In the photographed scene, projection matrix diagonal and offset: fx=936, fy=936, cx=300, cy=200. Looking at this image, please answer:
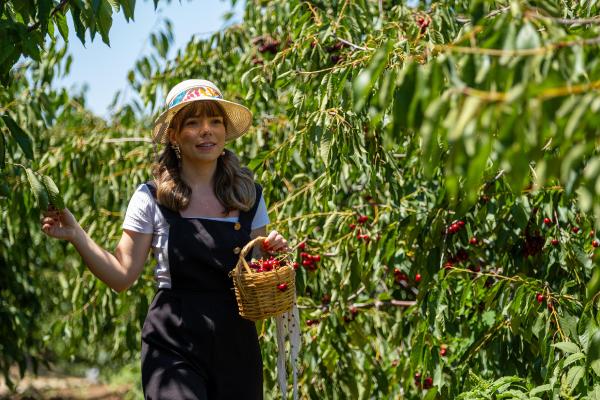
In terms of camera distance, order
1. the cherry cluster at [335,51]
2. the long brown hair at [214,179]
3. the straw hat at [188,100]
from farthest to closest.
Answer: the cherry cluster at [335,51]
the straw hat at [188,100]
the long brown hair at [214,179]

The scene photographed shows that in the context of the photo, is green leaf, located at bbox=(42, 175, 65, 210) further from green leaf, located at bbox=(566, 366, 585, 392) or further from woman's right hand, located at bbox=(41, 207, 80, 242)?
green leaf, located at bbox=(566, 366, 585, 392)

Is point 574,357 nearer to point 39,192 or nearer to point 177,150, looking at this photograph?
point 177,150

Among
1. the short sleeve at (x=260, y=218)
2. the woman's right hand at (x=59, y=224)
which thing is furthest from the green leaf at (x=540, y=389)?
the woman's right hand at (x=59, y=224)

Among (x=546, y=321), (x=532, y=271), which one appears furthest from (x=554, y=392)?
(x=532, y=271)

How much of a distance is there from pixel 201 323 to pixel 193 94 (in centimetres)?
70

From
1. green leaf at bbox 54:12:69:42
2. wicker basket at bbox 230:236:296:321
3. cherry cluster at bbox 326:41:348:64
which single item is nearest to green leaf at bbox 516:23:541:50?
wicker basket at bbox 230:236:296:321

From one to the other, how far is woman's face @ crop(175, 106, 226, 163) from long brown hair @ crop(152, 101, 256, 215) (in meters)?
0.03

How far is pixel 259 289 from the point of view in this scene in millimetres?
2576

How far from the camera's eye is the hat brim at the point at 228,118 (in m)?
2.84

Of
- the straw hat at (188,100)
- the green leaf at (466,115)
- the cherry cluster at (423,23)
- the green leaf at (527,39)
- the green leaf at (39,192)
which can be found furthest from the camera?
the cherry cluster at (423,23)

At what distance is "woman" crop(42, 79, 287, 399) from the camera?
2.62 meters

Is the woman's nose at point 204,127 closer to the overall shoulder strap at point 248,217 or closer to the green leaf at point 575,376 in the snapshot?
the overall shoulder strap at point 248,217

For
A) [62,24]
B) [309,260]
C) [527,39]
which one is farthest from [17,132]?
[527,39]

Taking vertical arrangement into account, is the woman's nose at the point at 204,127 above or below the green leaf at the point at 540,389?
above
